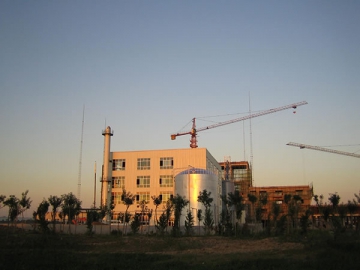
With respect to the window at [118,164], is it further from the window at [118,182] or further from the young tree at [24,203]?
the young tree at [24,203]

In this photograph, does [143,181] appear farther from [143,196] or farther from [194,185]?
[194,185]

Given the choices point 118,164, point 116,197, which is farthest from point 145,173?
point 116,197

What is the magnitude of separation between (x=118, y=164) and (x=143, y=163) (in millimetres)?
5750

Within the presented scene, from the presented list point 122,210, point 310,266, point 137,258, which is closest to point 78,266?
point 137,258

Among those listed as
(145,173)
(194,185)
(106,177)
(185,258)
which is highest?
(145,173)

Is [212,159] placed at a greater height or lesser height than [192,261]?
greater

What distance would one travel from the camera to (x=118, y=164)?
84125 millimetres

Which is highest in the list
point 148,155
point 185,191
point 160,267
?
point 148,155

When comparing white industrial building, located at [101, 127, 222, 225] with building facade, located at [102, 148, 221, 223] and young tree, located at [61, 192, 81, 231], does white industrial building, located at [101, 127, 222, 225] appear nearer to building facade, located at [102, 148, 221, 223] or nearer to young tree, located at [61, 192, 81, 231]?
building facade, located at [102, 148, 221, 223]

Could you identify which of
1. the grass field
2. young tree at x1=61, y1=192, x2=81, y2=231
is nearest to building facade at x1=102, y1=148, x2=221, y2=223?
young tree at x1=61, y1=192, x2=81, y2=231

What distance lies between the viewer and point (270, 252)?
2478cm

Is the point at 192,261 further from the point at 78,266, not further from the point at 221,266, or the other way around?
the point at 78,266

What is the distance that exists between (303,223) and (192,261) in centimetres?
2299

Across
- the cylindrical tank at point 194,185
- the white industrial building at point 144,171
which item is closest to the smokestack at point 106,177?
the white industrial building at point 144,171
